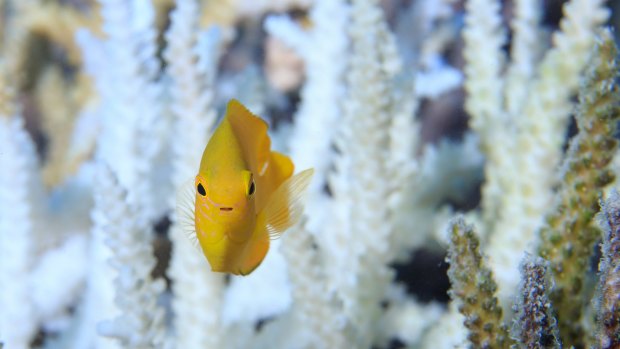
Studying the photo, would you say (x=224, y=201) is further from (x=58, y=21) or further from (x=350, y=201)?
(x=58, y=21)

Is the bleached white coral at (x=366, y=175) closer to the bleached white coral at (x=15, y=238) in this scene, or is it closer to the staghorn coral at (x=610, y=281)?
the staghorn coral at (x=610, y=281)

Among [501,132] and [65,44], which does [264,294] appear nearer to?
[501,132]

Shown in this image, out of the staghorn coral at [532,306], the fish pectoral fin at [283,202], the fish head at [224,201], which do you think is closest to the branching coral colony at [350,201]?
the staghorn coral at [532,306]

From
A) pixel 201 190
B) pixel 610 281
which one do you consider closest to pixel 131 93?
pixel 201 190

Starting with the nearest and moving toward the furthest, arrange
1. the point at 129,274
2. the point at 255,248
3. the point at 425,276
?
the point at 255,248
the point at 129,274
the point at 425,276

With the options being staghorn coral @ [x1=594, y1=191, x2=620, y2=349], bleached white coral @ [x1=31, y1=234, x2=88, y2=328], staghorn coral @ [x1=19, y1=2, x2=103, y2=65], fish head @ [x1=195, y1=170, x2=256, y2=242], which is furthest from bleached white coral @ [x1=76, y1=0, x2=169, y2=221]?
staghorn coral @ [x1=19, y1=2, x2=103, y2=65]

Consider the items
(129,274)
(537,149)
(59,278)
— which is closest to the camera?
(129,274)

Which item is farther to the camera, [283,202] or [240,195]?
[283,202]
